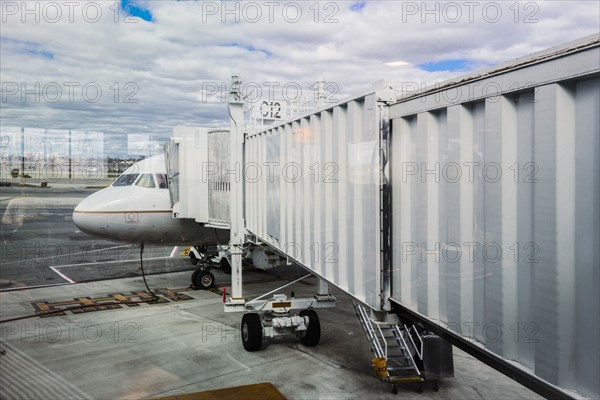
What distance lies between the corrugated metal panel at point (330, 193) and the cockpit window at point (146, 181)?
6.28m

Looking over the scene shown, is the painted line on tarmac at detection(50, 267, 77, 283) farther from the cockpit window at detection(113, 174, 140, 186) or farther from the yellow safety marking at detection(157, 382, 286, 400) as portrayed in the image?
the yellow safety marking at detection(157, 382, 286, 400)

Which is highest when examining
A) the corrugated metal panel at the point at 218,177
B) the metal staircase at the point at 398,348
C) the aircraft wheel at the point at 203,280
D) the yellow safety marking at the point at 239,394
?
the corrugated metal panel at the point at 218,177

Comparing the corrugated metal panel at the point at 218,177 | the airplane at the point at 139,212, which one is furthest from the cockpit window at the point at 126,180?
the corrugated metal panel at the point at 218,177

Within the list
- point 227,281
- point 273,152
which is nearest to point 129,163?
point 227,281

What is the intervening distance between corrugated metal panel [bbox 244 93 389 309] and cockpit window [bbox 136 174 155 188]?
247 inches

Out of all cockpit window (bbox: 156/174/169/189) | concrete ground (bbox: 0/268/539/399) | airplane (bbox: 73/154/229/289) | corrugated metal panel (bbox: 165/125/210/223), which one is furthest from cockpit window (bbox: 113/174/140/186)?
concrete ground (bbox: 0/268/539/399)

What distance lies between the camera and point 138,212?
1318 centimetres

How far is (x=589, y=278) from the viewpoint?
2.36 metres

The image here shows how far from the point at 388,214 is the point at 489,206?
1.24m

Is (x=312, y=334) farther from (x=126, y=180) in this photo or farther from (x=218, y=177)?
(x=126, y=180)

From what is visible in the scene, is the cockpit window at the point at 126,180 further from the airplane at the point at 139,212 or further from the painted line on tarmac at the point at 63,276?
the painted line on tarmac at the point at 63,276

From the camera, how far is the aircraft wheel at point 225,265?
17500 millimetres

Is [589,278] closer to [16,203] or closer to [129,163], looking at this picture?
[129,163]

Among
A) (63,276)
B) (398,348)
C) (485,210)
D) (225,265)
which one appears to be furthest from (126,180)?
(485,210)
